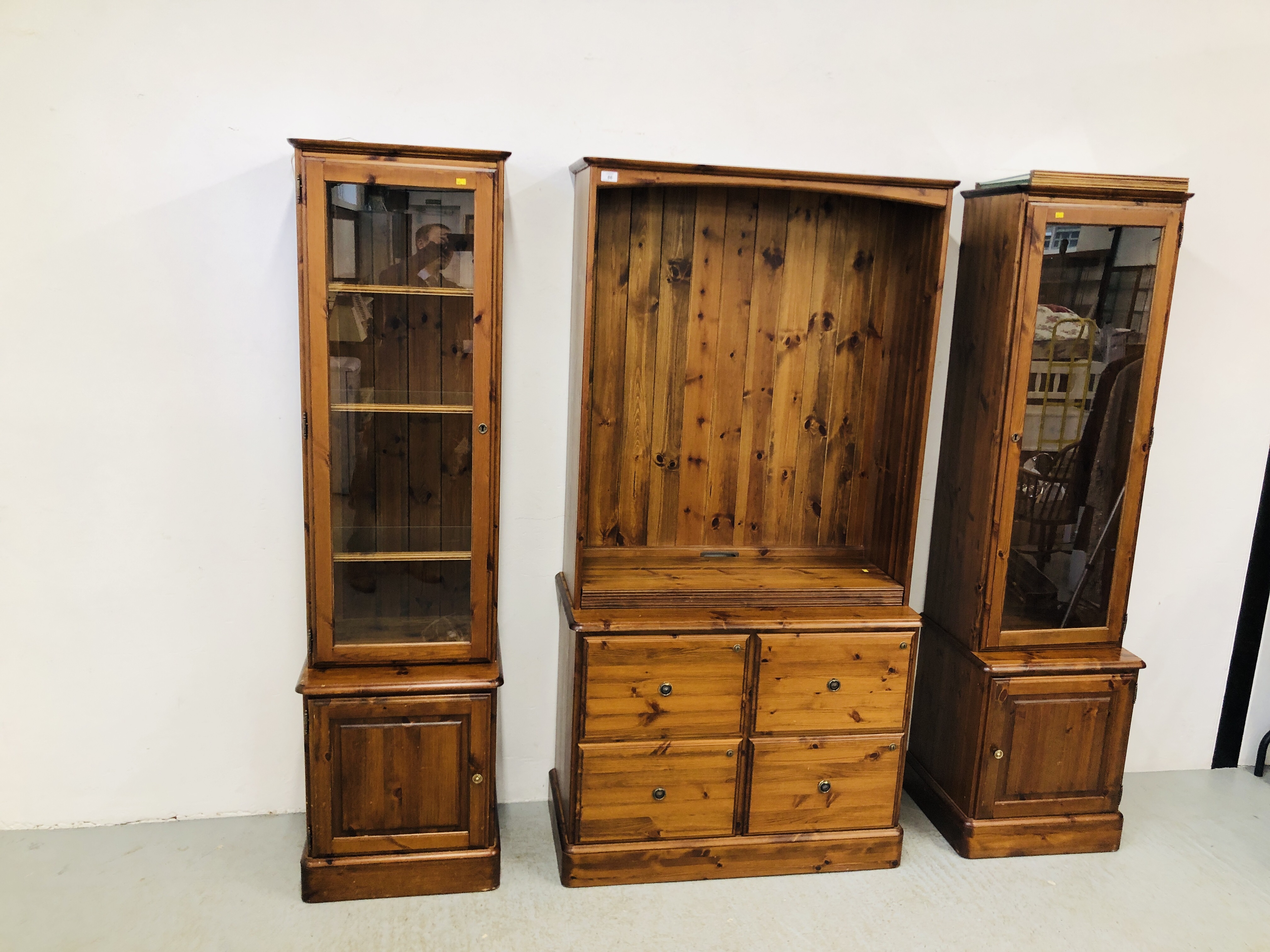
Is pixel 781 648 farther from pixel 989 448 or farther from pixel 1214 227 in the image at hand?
pixel 1214 227

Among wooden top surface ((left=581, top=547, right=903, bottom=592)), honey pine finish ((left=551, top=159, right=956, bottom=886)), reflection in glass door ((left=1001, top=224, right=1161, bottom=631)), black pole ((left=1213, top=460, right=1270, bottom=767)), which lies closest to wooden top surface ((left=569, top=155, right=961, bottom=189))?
honey pine finish ((left=551, top=159, right=956, bottom=886))

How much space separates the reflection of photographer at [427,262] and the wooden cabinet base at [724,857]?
160 centimetres

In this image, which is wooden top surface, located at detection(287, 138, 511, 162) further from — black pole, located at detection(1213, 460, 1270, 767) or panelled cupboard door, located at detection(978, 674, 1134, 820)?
black pole, located at detection(1213, 460, 1270, 767)

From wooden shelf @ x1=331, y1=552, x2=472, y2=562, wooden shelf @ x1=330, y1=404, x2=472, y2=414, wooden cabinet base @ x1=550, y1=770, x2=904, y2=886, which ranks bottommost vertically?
wooden cabinet base @ x1=550, y1=770, x2=904, y2=886

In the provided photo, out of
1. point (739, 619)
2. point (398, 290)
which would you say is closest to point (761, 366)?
point (739, 619)

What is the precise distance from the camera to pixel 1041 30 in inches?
113

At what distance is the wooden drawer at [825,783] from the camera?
2.72 m

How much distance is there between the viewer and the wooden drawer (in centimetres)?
272

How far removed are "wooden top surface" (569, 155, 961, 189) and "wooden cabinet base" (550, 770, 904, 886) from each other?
73.3 inches

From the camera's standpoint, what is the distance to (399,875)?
2.59m

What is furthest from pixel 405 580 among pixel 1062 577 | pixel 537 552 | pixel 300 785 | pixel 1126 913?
pixel 1126 913

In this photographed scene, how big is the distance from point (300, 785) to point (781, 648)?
1.57 m

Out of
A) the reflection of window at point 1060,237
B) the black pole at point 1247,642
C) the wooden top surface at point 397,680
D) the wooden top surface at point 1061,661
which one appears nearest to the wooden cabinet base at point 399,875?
the wooden top surface at point 397,680

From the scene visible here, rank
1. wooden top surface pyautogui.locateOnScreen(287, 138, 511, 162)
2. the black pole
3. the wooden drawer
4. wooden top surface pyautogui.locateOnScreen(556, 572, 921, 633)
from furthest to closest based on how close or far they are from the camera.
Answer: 1. the black pole
2. the wooden drawer
3. wooden top surface pyautogui.locateOnScreen(556, 572, 921, 633)
4. wooden top surface pyautogui.locateOnScreen(287, 138, 511, 162)
